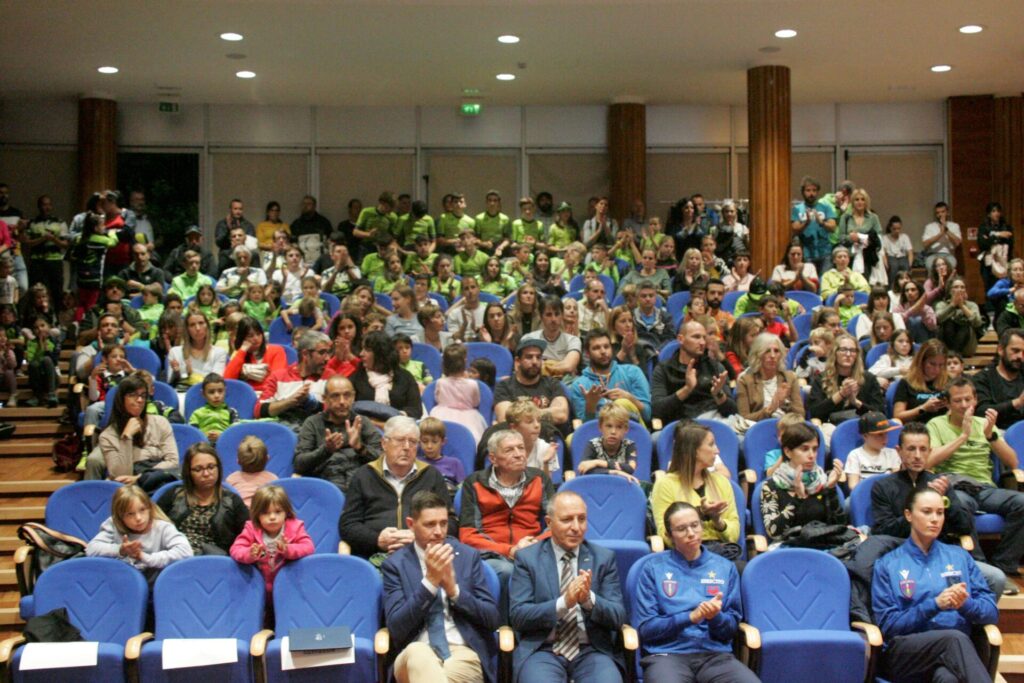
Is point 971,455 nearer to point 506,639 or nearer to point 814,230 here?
point 506,639

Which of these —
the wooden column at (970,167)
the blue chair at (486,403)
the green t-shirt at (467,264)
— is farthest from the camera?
the wooden column at (970,167)

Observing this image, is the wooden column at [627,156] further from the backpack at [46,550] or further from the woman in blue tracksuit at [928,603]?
the backpack at [46,550]

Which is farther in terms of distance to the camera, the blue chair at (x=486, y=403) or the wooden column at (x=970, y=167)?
the wooden column at (x=970, y=167)

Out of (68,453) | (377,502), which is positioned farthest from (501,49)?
(377,502)

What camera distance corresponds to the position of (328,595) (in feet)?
15.6

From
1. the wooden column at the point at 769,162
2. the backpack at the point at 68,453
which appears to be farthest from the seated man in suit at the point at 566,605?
the wooden column at the point at 769,162

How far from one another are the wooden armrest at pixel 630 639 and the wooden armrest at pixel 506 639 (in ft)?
1.36

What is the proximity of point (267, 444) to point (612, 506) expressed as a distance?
6.13 feet

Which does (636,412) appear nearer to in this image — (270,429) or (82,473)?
(270,429)

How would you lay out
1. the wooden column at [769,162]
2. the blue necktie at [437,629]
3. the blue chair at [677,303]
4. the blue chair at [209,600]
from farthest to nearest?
the wooden column at [769,162] < the blue chair at [677,303] < the blue chair at [209,600] < the blue necktie at [437,629]

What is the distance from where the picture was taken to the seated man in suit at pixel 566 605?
14.6ft

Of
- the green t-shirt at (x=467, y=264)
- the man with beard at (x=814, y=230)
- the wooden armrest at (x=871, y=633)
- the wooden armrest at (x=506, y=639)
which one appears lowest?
the wooden armrest at (x=871, y=633)

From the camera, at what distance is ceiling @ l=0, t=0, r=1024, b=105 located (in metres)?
9.08

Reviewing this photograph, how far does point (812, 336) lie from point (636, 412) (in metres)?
1.32
